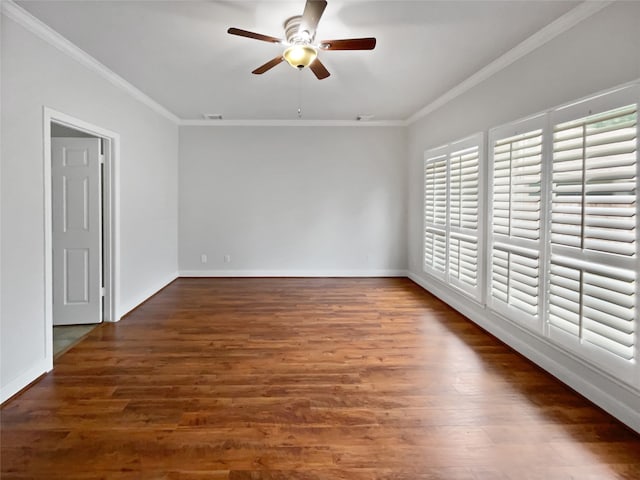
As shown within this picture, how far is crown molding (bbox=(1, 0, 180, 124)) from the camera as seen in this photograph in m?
2.46

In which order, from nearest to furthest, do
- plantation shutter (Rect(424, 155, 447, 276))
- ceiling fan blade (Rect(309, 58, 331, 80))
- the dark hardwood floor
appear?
the dark hardwood floor → ceiling fan blade (Rect(309, 58, 331, 80)) → plantation shutter (Rect(424, 155, 447, 276))

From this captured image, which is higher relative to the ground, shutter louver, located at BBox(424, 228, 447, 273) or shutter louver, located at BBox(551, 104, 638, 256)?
shutter louver, located at BBox(551, 104, 638, 256)

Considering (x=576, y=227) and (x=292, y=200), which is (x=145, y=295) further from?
(x=576, y=227)

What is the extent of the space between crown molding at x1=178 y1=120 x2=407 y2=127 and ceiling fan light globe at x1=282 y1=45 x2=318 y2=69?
345cm

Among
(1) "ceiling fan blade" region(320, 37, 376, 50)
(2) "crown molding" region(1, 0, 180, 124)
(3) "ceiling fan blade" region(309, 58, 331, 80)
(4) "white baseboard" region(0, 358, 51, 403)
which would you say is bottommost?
(4) "white baseboard" region(0, 358, 51, 403)

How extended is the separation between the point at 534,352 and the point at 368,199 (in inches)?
154

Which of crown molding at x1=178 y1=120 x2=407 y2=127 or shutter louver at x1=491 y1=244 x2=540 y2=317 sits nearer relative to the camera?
shutter louver at x1=491 y1=244 x2=540 y2=317

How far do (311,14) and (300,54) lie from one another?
41 centimetres

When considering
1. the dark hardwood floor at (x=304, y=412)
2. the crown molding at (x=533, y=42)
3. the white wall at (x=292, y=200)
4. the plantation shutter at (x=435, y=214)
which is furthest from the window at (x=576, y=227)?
the white wall at (x=292, y=200)

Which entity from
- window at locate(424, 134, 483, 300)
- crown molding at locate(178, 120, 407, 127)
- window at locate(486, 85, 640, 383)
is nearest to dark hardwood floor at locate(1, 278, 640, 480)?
window at locate(486, 85, 640, 383)

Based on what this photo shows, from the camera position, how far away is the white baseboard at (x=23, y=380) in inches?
92.6

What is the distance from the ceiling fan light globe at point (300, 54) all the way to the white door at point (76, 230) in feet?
7.99

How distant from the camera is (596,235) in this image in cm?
233

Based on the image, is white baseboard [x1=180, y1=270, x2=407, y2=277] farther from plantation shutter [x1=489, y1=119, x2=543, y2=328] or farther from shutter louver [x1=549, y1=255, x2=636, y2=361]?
shutter louver [x1=549, y1=255, x2=636, y2=361]
